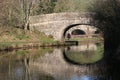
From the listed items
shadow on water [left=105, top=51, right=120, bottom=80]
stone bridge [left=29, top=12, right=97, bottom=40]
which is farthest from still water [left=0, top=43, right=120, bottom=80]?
stone bridge [left=29, top=12, right=97, bottom=40]

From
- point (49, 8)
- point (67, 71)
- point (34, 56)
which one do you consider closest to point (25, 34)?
point (34, 56)

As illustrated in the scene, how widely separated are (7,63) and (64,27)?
2064cm

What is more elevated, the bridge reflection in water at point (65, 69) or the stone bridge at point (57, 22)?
the stone bridge at point (57, 22)

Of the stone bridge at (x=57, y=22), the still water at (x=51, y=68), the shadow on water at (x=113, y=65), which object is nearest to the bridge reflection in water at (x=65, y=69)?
the still water at (x=51, y=68)

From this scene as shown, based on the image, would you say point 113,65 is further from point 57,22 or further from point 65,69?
point 57,22

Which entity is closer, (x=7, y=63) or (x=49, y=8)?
(x=7, y=63)

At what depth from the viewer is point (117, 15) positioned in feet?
94.2

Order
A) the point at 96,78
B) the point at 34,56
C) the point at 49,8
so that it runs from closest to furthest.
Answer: the point at 96,78, the point at 34,56, the point at 49,8

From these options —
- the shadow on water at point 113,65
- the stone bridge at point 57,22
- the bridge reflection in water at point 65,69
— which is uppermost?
the stone bridge at point 57,22

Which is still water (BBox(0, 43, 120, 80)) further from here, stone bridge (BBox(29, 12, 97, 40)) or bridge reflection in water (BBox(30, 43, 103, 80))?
stone bridge (BBox(29, 12, 97, 40))

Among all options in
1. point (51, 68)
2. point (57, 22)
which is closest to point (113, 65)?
point (51, 68)

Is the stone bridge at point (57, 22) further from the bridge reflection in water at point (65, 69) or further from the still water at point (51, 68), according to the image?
the bridge reflection in water at point (65, 69)

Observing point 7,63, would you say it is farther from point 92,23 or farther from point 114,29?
point 92,23

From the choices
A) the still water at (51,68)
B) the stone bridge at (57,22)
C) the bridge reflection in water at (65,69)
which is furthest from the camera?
the stone bridge at (57,22)
